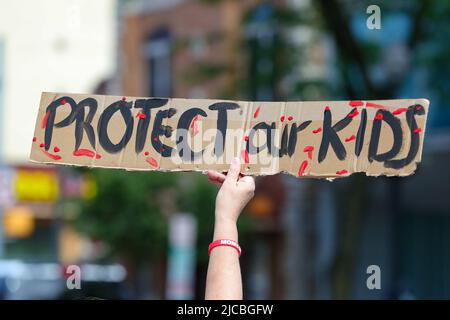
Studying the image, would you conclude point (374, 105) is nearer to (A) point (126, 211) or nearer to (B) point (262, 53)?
(B) point (262, 53)

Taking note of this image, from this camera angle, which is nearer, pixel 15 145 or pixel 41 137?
pixel 41 137

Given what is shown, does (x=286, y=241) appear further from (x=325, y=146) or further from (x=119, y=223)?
(x=325, y=146)

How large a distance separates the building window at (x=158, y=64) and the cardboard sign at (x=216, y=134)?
2126 cm

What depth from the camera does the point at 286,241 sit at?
22109 millimetres

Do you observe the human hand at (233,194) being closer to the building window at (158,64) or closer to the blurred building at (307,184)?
the blurred building at (307,184)

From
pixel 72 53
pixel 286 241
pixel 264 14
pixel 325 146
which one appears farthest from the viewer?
pixel 72 53

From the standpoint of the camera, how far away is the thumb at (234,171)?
9.03ft

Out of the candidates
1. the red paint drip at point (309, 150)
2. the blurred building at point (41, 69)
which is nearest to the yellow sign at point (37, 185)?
the blurred building at point (41, 69)

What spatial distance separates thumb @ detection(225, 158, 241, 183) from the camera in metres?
2.75

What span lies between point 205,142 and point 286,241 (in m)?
19.3

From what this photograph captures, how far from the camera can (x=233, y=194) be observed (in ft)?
8.89

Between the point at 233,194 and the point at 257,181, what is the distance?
18.5 metres
